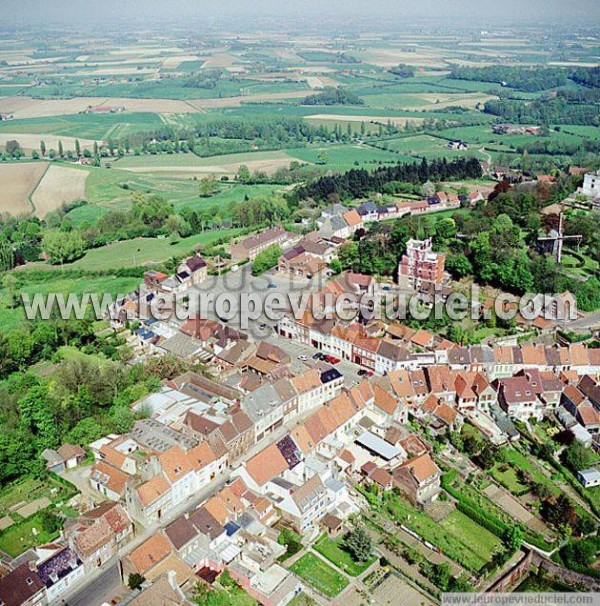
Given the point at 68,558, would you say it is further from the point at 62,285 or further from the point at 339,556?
the point at 62,285

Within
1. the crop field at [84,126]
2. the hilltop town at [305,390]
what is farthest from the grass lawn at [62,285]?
the crop field at [84,126]

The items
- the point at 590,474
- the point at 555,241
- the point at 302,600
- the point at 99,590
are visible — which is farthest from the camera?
the point at 555,241

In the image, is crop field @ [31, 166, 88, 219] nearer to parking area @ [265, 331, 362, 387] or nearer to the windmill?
parking area @ [265, 331, 362, 387]

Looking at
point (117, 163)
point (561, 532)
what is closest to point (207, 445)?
point (561, 532)

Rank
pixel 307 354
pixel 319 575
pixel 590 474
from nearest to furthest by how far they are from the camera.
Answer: pixel 319 575
pixel 590 474
pixel 307 354

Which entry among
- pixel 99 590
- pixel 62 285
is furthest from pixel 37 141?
pixel 99 590

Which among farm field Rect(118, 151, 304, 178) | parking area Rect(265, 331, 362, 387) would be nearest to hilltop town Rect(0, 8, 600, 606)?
parking area Rect(265, 331, 362, 387)

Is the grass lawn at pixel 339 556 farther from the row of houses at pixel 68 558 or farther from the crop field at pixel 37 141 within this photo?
the crop field at pixel 37 141
